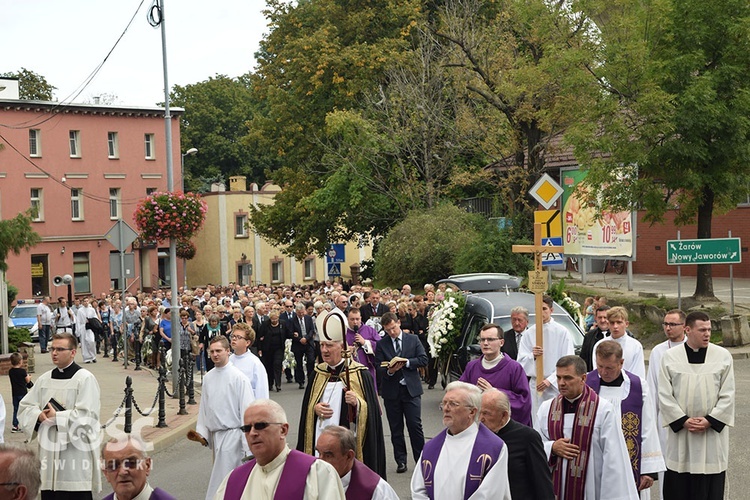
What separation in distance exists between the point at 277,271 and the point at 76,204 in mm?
14884

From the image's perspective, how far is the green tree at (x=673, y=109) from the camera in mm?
23219

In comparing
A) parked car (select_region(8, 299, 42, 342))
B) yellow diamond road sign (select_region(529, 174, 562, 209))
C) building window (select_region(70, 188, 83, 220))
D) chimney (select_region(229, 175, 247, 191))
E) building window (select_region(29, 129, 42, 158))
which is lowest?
parked car (select_region(8, 299, 42, 342))

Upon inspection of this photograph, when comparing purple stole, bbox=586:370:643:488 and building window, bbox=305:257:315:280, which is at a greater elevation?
purple stole, bbox=586:370:643:488

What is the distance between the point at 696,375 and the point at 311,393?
10.7 ft

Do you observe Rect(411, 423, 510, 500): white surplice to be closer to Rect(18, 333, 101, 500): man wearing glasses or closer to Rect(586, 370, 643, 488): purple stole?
Rect(586, 370, 643, 488): purple stole

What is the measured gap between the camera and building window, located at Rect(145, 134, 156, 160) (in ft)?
206

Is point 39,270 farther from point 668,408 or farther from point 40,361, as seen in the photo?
point 668,408

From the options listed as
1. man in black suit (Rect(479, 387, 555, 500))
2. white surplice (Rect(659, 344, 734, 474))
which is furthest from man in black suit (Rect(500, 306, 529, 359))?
man in black suit (Rect(479, 387, 555, 500))

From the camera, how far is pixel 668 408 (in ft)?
29.9

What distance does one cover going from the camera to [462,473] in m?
6.43

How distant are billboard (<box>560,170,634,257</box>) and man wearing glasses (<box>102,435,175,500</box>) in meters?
22.2

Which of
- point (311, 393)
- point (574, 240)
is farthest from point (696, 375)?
point (574, 240)

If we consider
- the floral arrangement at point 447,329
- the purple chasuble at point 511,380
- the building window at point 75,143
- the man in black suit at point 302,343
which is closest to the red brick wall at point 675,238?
the man in black suit at point 302,343

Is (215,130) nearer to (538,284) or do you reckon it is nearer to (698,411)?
(538,284)
